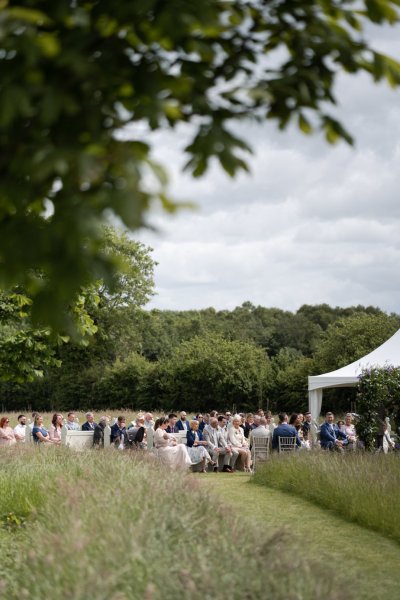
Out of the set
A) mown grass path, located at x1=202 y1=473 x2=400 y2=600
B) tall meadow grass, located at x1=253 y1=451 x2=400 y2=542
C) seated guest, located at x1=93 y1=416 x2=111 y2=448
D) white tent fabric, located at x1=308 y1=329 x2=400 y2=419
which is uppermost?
white tent fabric, located at x1=308 y1=329 x2=400 y2=419

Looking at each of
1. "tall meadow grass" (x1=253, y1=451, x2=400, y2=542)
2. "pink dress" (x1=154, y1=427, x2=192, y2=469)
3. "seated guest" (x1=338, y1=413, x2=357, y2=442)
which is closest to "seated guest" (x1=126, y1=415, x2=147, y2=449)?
"pink dress" (x1=154, y1=427, x2=192, y2=469)

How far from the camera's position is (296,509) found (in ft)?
42.3

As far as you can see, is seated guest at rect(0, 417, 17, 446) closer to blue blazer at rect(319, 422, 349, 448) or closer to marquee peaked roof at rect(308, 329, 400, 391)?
blue blazer at rect(319, 422, 349, 448)

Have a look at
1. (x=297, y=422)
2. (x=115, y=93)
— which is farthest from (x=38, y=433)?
(x=115, y=93)

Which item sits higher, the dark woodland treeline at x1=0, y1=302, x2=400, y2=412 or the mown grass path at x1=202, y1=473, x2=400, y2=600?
the dark woodland treeline at x1=0, y1=302, x2=400, y2=412

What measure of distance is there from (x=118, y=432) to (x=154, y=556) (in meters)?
16.0

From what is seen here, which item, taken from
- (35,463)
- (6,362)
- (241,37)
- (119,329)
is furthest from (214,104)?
(119,329)

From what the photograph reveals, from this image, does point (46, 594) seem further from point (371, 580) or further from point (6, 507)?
point (6, 507)

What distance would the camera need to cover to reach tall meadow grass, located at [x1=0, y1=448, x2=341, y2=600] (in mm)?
4883

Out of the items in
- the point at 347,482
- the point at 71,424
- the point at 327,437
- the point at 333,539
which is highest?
the point at 71,424

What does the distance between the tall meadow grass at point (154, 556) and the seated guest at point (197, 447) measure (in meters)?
12.1

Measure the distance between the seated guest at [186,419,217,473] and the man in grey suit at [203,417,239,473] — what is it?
0.15 meters

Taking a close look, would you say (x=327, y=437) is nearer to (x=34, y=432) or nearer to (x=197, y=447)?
(x=197, y=447)

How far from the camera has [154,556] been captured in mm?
5711
